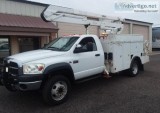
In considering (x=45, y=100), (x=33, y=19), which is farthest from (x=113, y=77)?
(x=33, y=19)

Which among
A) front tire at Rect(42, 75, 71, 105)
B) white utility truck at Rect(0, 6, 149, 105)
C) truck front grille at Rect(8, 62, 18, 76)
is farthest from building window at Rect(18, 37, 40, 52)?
front tire at Rect(42, 75, 71, 105)

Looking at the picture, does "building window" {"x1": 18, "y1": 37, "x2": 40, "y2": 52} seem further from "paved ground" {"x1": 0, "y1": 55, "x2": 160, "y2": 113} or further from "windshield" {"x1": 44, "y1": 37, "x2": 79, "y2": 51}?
"windshield" {"x1": 44, "y1": 37, "x2": 79, "y2": 51}

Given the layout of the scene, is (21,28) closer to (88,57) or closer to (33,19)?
(33,19)

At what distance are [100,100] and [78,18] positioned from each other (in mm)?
3267

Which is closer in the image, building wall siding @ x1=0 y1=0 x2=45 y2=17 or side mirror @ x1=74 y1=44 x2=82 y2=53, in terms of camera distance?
side mirror @ x1=74 y1=44 x2=82 y2=53

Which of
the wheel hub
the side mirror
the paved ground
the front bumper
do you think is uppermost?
the side mirror

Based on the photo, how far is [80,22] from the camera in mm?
8422

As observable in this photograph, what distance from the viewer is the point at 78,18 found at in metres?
8.30

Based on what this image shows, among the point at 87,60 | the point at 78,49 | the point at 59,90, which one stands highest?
the point at 78,49

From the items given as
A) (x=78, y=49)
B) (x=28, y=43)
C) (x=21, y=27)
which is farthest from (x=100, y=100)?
(x=28, y=43)

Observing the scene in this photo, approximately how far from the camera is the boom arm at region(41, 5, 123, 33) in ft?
24.4

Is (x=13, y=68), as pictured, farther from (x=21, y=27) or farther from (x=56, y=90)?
(x=21, y=27)

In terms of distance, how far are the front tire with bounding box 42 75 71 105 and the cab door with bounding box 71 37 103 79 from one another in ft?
1.87

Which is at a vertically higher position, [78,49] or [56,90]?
[78,49]
